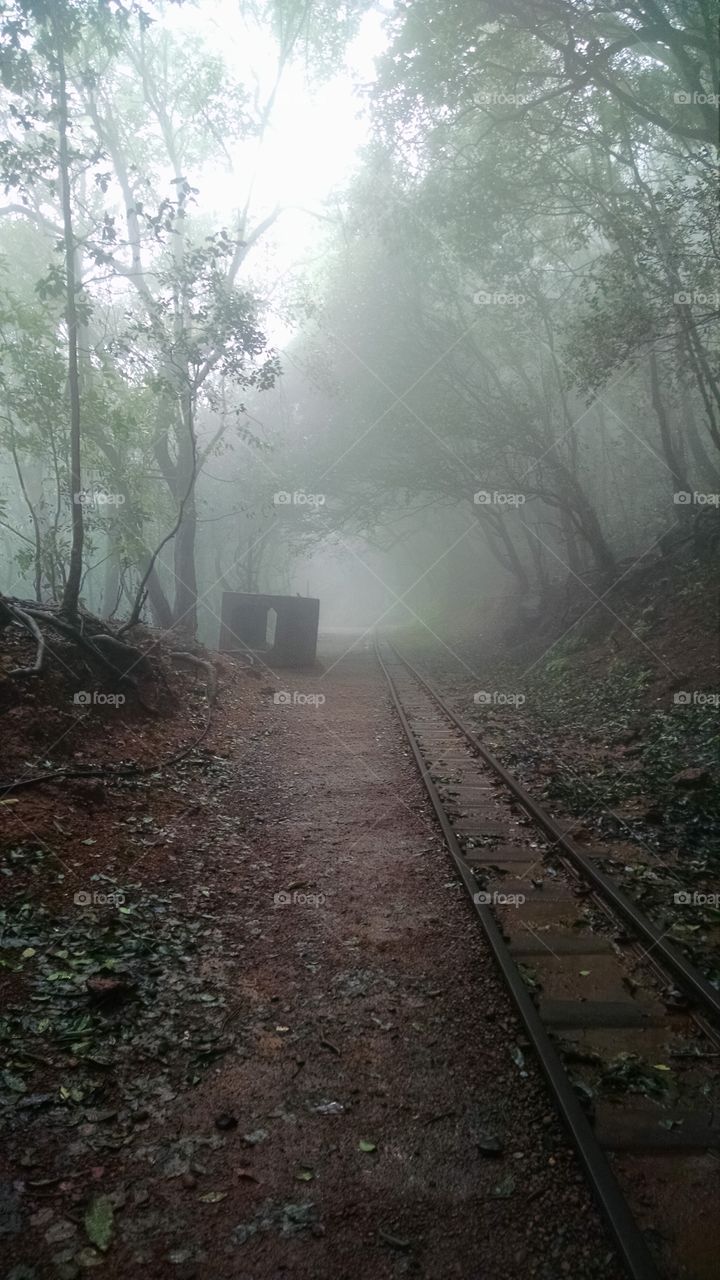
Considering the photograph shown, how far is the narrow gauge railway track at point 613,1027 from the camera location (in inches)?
111

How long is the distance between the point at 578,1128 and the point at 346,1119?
1129mm

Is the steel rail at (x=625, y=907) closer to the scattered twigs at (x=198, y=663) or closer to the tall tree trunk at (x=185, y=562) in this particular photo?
the scattered twigs at (x=198, y=663)

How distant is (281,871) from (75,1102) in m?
2.83

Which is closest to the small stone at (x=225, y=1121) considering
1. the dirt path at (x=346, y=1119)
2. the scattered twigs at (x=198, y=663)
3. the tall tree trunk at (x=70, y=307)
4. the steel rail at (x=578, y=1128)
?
the dirt path at (x=346, y=1119)

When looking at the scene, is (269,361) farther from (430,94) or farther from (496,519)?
(496,519)

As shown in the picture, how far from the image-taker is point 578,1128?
3.13m

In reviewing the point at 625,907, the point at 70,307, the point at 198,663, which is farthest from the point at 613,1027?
the point at 198,663

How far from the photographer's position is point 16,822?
5.80 m

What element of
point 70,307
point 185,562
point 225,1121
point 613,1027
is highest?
point 70,307

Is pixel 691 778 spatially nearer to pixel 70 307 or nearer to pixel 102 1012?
pixel 102 1012

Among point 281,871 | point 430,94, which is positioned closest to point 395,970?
point 281,871

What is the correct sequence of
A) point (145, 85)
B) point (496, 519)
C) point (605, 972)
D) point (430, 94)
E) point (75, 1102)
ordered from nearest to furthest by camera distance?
point (75, 1102), point (605, 972), point (430, 94), point (145, 85), point (496, 519)

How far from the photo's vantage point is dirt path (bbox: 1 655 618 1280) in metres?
2.73

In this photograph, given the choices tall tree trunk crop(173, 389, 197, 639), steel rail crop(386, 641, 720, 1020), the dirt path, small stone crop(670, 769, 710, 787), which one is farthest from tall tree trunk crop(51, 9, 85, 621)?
tall tree trunk crop(173, 389, 197, 639)
